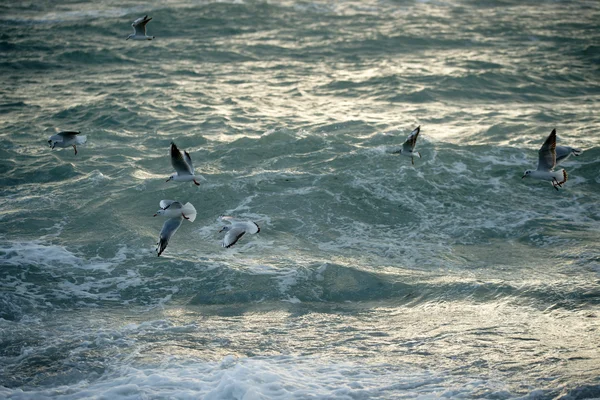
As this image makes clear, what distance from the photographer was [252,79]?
18500 mm

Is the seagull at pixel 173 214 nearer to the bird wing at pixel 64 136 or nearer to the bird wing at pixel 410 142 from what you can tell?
the bird wing at pixel 64 136

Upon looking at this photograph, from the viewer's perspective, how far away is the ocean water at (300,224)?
6520 mm

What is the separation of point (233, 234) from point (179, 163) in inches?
71.2

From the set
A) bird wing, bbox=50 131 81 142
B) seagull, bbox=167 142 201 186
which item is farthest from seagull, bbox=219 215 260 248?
bird wing, bbox=50 131 81 142

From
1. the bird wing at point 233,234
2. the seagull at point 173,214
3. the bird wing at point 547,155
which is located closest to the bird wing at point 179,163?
the seagull at point 173,214

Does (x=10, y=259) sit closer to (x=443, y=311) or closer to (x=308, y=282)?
(x=308, y=282)

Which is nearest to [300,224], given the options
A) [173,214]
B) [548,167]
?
[173,214]

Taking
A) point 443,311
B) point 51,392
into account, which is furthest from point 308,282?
point 51,392

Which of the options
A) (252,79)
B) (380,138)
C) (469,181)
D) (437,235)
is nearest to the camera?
(437,235)

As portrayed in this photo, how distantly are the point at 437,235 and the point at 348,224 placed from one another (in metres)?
1.44

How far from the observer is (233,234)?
24.8ft

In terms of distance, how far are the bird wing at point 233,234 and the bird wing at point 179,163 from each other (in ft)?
4.80

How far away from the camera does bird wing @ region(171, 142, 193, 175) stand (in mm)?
8628

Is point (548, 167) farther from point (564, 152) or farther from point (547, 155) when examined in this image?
point (564, 152)
